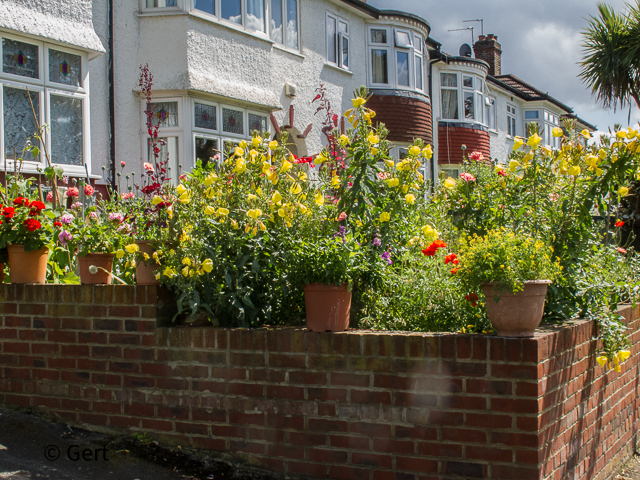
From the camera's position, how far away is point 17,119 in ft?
26.2

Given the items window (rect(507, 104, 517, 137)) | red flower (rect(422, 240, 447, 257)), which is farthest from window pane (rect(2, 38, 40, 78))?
window (rect(507, 104, 517, 137))

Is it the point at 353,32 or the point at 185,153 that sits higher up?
the point at 353,32

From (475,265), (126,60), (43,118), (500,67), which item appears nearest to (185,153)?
(126,60)

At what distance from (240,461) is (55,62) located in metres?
7.03

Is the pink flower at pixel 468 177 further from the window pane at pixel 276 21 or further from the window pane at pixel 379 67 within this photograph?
the window pane at pixel 379 67

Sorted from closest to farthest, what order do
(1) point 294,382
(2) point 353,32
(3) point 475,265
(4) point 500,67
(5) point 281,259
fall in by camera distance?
1. (3) point 475,265
2. (1) point 294,382
3. (5) point 281,259
4. (2) point 353,32
5. (4) point 500,67

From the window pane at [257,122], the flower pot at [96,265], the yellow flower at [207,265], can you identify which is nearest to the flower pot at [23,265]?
the flower pot at [96,265]

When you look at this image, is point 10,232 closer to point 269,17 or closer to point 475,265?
point 475,265

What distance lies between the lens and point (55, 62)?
332 inches

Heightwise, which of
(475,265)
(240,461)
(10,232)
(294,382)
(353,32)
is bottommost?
(240,461)

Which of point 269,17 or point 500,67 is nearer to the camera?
point 269,17

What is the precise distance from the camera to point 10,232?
4.25 metres

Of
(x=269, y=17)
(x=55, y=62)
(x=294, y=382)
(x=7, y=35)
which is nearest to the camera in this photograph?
(x=294, y=382)

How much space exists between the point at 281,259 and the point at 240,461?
1169mm
